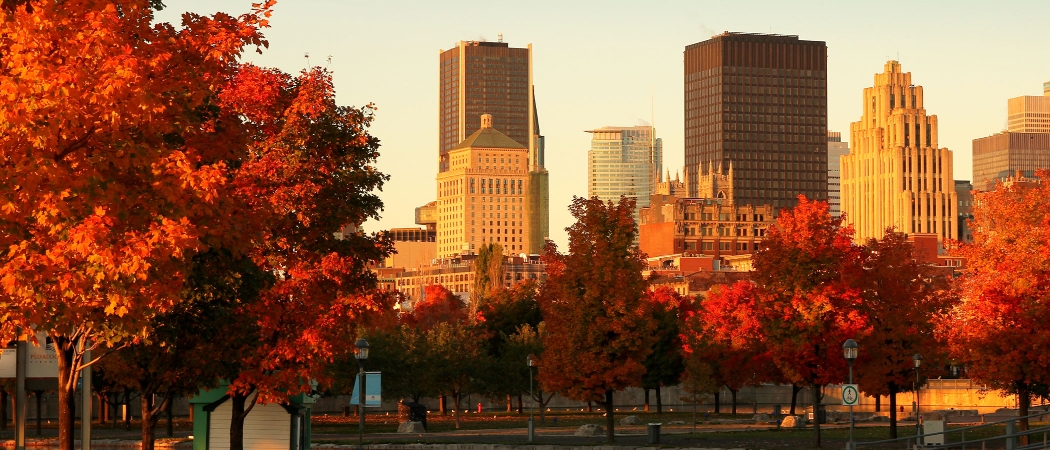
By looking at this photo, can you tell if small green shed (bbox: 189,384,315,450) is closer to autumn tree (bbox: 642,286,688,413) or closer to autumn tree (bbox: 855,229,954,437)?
autumn tree (bbox: 855,229,954,437)

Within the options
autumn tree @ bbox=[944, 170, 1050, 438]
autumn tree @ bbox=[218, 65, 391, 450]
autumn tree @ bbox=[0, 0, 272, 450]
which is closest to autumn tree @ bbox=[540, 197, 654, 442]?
autumn tree @ bbox=[944, 170, 1050, 438]

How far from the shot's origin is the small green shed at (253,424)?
4150cm

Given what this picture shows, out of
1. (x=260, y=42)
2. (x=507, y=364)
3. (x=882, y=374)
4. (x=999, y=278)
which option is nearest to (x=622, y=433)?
(x=882, y=374)

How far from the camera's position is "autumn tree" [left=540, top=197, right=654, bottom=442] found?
2350 inches

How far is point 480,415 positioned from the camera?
339 ft

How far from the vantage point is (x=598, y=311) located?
60062mm

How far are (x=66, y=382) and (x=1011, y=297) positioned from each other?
3600 centimetres

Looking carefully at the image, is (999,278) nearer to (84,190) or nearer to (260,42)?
(260,42)

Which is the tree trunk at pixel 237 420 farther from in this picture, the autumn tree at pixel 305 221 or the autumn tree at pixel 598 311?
the autumn tree at pixel 598 311

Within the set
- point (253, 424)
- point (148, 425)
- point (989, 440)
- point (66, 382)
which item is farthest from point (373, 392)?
point (989, 440)

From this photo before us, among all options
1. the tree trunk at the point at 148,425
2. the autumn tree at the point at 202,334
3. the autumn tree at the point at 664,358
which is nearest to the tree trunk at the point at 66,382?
the autumn tree at the point at 202,334

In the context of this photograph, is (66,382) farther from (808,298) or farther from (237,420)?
(808,298)

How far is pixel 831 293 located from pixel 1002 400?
153 ft

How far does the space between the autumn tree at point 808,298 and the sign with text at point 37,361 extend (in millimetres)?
31327
